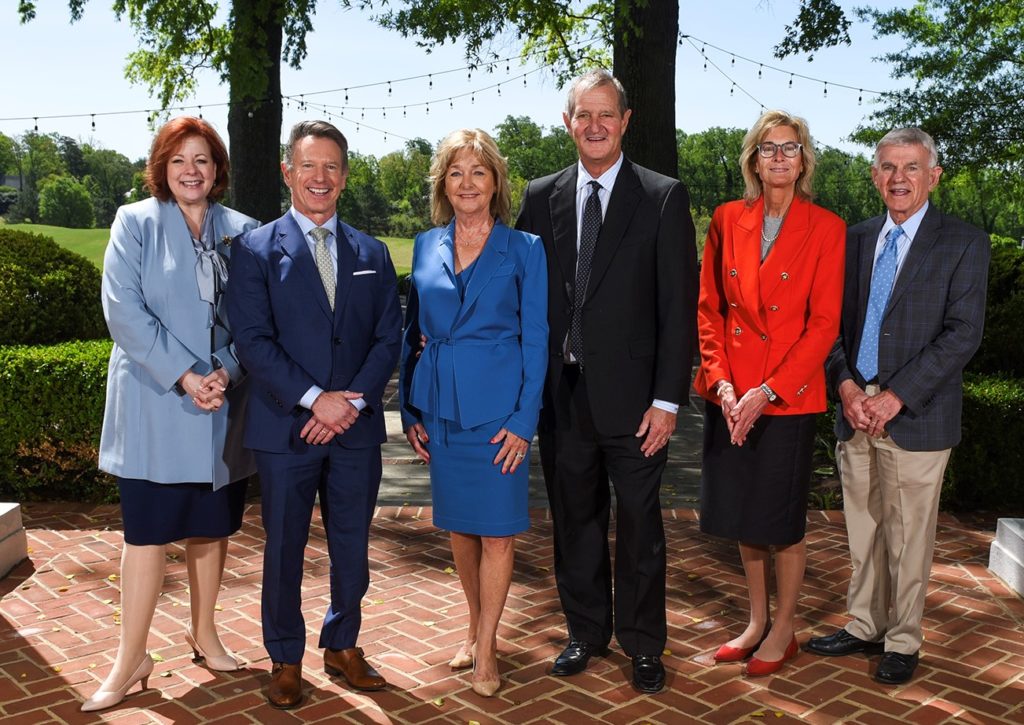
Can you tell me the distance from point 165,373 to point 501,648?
6.34 feet

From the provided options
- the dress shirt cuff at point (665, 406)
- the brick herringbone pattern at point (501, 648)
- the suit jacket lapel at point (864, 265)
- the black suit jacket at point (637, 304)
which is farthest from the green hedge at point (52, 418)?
the suit jacket lapel at point (864, 265)

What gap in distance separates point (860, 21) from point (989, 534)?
1817 cm

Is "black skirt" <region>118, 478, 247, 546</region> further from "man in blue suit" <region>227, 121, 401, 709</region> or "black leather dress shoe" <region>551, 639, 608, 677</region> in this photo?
"black leather dress shoe" <region>551, 639, 608, 677</region>

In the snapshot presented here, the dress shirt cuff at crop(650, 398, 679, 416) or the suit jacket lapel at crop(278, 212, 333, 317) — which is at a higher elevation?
the suit jacket lapel at crop(278, 212, 333, 317)

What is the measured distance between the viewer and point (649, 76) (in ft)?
29.1

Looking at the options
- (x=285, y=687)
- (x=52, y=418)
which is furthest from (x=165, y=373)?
(x=52, y=418)

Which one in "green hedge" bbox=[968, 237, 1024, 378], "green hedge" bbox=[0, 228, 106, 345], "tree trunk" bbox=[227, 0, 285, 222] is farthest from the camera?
"tree trunk" bbox=[227, 0, 285, 222]

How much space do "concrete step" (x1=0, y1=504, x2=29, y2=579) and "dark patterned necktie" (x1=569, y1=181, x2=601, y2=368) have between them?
353cm

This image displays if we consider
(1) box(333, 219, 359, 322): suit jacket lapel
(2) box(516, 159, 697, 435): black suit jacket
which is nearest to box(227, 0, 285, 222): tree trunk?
(1) box(333, 219, 359, 322): suit jacket lapel

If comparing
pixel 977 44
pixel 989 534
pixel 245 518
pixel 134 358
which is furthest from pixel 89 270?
pixel 977 44

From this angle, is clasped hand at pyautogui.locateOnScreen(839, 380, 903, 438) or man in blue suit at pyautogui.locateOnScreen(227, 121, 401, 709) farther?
clasped hand at pyautogui.locateOnScreen(839, 380, 903, 438)

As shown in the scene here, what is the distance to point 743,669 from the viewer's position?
429 cm

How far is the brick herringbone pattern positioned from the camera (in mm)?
3898

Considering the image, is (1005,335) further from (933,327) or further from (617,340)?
(617,340)
